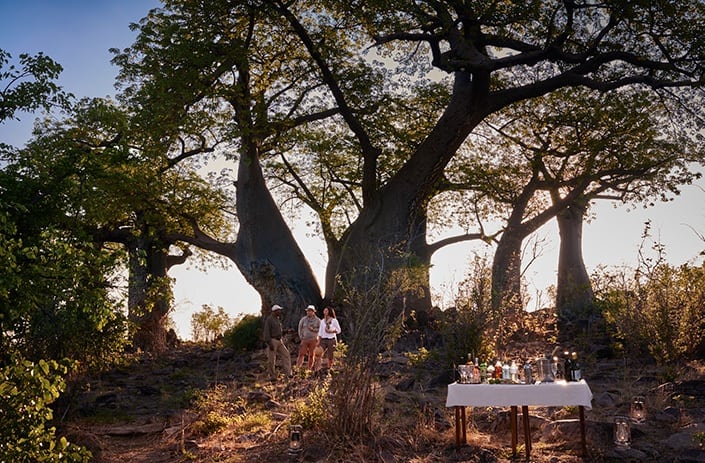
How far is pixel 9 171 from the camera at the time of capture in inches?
334

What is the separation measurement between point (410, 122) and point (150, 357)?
371 inches

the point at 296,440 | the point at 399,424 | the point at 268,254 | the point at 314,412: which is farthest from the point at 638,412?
the point at 268,254

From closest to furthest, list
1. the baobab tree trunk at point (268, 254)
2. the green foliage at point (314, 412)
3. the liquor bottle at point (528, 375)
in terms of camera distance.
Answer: the liquor bottle at point (528, 375) → the green foliage at point (314, 412) → the baobab tree trunk at point (268, 254)

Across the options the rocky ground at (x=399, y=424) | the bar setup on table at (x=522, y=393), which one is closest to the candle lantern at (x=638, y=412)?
the rocky ground at (x=399, y=424)

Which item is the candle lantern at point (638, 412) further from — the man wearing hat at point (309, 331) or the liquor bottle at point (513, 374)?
the man wearing hat at point (309, 331)

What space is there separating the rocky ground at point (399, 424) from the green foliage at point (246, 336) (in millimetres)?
4958

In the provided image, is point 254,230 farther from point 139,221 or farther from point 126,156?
point 126,156

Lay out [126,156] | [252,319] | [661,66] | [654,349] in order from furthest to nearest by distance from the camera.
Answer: [252,319]
[661,66]
[654,349]
[126,156]

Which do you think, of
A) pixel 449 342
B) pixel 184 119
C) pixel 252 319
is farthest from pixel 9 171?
pixel 252 319

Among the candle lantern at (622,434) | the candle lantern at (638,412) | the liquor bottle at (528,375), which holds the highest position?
the liquor bottle at (528,375)

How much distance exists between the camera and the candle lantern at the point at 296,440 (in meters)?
7.59

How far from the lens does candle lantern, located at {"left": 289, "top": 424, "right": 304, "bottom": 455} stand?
299 inches

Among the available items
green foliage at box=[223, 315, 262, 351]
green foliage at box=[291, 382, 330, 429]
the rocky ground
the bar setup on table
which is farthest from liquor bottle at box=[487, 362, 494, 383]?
green foliage at box=[223, 315, 262, 351]

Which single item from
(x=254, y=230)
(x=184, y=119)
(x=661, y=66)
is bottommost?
(x=254, y=230)
